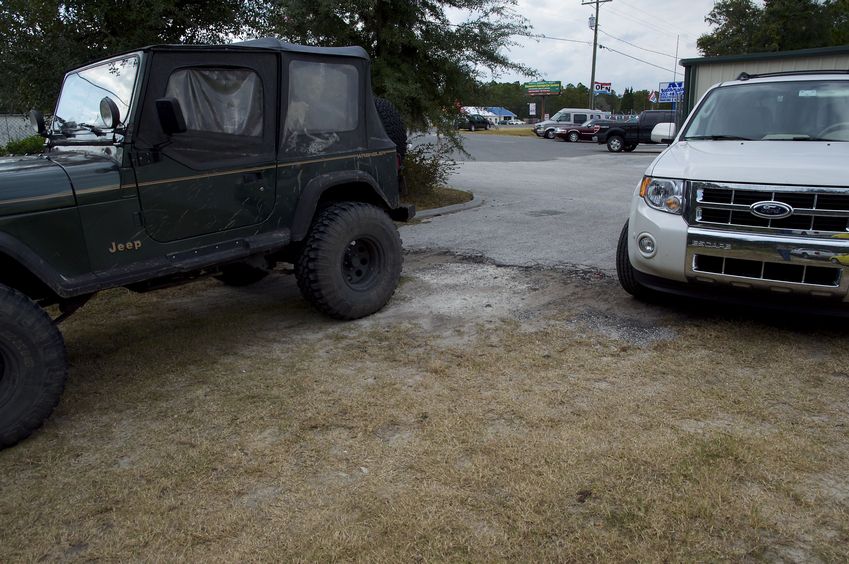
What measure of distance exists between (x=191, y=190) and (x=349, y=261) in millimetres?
1437

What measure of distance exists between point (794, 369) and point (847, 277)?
652mm

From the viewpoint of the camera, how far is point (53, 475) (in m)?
3.01

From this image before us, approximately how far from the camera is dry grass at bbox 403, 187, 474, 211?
11.1m

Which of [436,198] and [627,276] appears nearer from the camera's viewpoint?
[627,276]

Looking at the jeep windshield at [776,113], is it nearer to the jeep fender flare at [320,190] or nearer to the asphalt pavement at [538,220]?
the asphalt pavement at [538,220]

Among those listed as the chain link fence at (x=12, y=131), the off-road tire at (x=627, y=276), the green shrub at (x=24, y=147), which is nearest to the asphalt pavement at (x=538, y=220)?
the off-road tire at (x=627, y=276)

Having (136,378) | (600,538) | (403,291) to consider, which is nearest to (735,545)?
(600,538)

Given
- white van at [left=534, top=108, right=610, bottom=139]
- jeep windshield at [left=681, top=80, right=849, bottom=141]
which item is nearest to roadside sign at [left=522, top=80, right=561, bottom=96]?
white van at [left=534, top=108, right=610, bottom=139]

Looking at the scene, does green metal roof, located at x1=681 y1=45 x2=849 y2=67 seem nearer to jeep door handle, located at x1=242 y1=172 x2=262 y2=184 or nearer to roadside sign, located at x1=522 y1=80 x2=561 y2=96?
jeep door handle, located at x1=242 y1=172 x2=262 y2=184

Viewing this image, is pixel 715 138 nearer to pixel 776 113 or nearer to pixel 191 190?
pixel 776 113

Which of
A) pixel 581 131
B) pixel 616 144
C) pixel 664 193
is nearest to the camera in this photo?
pixel 664 193

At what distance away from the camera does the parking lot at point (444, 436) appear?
2.50m

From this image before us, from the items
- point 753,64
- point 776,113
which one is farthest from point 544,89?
point 776,113

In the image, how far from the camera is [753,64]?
14609 mm
